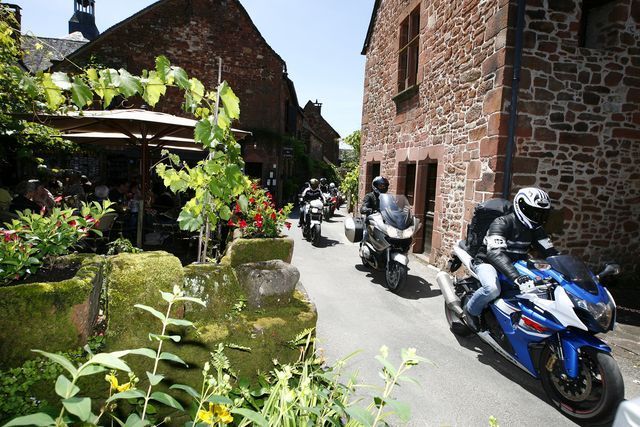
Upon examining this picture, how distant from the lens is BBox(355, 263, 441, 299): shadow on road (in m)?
5.77

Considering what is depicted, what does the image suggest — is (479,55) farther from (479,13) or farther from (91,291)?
(91,291)

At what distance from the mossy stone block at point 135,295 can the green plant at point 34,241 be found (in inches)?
14.5

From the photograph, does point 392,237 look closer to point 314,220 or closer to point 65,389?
point 314,220

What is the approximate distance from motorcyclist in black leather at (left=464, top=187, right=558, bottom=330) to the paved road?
0.61 meters

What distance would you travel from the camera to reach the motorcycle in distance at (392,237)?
568cm

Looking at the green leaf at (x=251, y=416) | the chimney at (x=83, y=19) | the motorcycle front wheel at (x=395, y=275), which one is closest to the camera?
the green leaf at (x=251, y=416)

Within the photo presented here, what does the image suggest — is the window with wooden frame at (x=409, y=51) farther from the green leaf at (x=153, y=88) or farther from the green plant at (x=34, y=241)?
the green plant at (x=34, y=241)

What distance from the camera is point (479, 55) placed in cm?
605

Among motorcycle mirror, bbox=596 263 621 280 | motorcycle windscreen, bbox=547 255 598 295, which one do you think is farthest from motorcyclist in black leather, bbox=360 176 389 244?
motorcycle mirror, bbox=596 263 621 280

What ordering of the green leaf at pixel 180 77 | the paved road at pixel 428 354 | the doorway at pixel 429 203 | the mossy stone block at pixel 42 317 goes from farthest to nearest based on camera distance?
the doorway at pixel 429 203, the paved road at pixel 428 354, the green leaf at pixel 180 77, the mossy stone block at pixel 42 317

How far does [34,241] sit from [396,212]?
4.77 metres

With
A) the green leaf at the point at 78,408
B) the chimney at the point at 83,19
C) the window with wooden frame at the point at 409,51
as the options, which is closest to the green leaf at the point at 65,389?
the green leaf at the point at 78,408

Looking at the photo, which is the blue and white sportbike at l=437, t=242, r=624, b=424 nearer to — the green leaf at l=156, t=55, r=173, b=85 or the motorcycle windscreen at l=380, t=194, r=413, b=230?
the motorcycle windscreen at l=380, t=194, r=413, b=230

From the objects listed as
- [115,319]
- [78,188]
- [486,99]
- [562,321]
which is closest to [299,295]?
[115,319]
